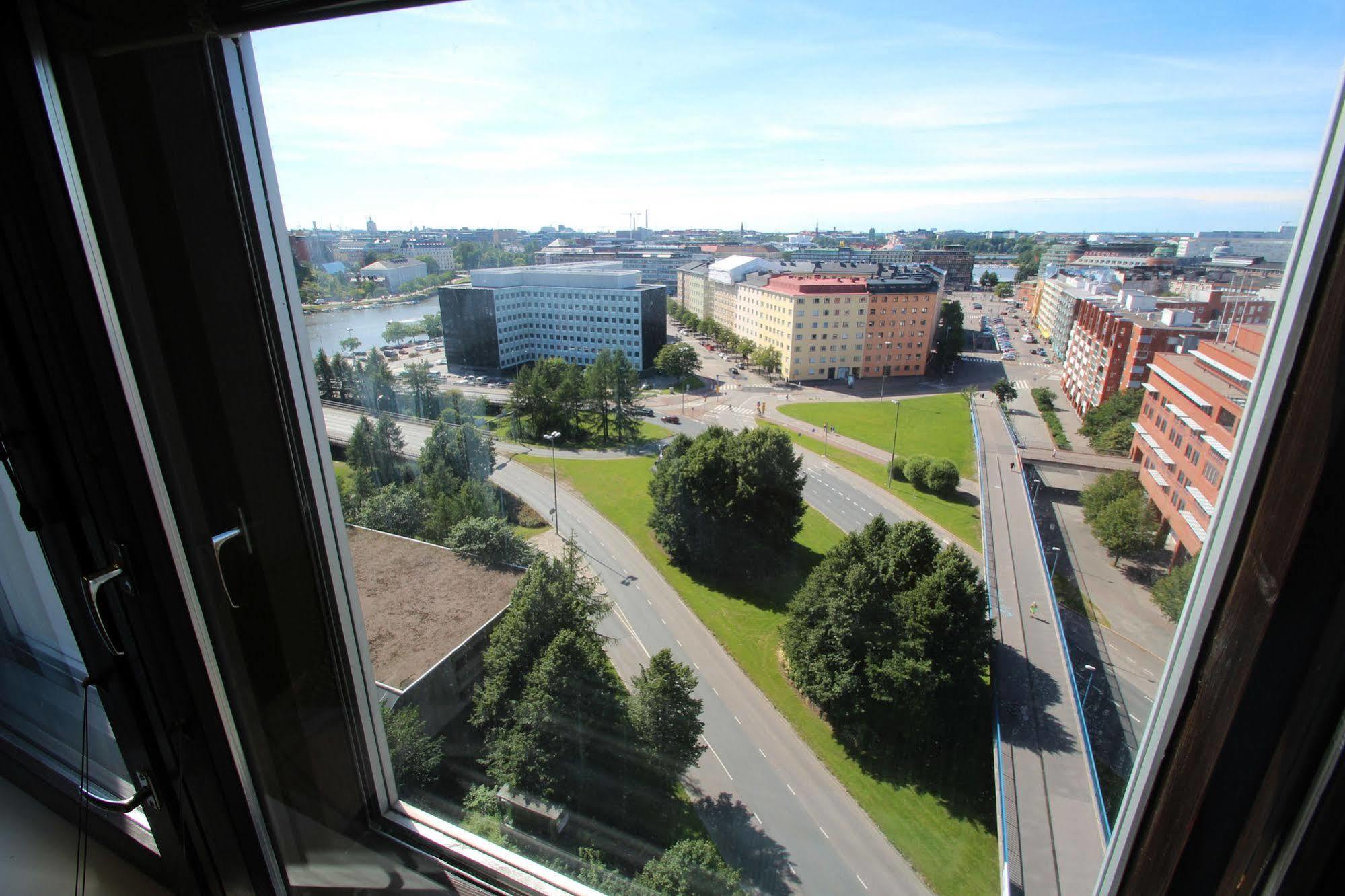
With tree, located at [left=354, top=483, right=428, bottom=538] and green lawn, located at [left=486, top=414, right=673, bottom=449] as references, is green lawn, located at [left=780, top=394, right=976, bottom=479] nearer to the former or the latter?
green lawn, located at [left=486, top=414, right=673, bottom=449]

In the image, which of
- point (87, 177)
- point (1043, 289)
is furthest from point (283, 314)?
point (1043, 289)

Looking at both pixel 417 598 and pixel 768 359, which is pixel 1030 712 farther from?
pixel 768 359

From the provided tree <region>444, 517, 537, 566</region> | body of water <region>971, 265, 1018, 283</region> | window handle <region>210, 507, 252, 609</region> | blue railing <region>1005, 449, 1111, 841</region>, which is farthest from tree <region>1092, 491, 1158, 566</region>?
tree <region>444, 517, 537, 566</region>

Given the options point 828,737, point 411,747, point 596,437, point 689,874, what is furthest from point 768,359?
point 411,747

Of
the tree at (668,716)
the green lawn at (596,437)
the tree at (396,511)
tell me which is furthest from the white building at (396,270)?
the tree at (668,716)

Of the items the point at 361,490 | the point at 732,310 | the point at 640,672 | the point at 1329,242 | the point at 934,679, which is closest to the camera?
the point at 1329,242

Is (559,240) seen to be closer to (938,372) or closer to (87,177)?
(938,372)
